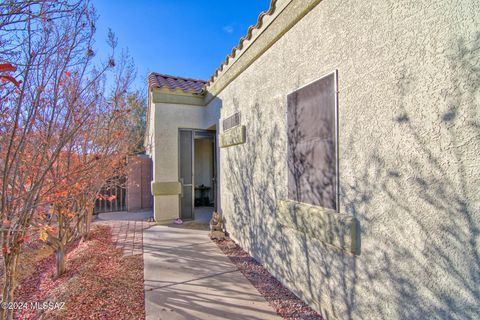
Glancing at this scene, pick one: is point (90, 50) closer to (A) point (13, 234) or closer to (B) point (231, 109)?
(A) point (13, 234)

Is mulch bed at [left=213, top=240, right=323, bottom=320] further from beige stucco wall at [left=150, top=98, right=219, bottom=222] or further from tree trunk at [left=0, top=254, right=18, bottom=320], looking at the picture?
beige stucco wall at [left=150, top=98, right=219, bottom=222]

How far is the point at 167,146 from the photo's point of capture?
26.7 feet

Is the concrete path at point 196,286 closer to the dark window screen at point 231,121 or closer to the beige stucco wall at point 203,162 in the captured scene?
the dark window screen at point 231,121

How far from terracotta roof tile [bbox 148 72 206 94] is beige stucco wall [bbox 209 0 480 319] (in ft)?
18.8

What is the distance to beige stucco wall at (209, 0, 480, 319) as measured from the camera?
1.67m

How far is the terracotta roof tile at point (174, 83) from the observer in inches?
329

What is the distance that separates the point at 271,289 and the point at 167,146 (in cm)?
583

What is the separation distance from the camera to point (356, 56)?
2490mm

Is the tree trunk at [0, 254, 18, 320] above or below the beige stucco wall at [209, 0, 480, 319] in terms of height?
below

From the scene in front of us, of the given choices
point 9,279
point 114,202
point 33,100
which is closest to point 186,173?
point 114,202

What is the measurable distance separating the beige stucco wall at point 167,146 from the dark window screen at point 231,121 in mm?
1310

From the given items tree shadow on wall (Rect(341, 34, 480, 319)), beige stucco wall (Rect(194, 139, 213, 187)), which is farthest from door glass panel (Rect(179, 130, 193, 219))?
tree shadow on wall (Rect(341, 34, 480, 319))

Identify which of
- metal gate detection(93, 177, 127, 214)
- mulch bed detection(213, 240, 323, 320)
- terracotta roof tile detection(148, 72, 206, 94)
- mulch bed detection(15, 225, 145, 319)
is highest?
terracotta roof tile detection(148, 72, 206, 94)

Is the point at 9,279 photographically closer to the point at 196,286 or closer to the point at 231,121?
the point at 196,286
